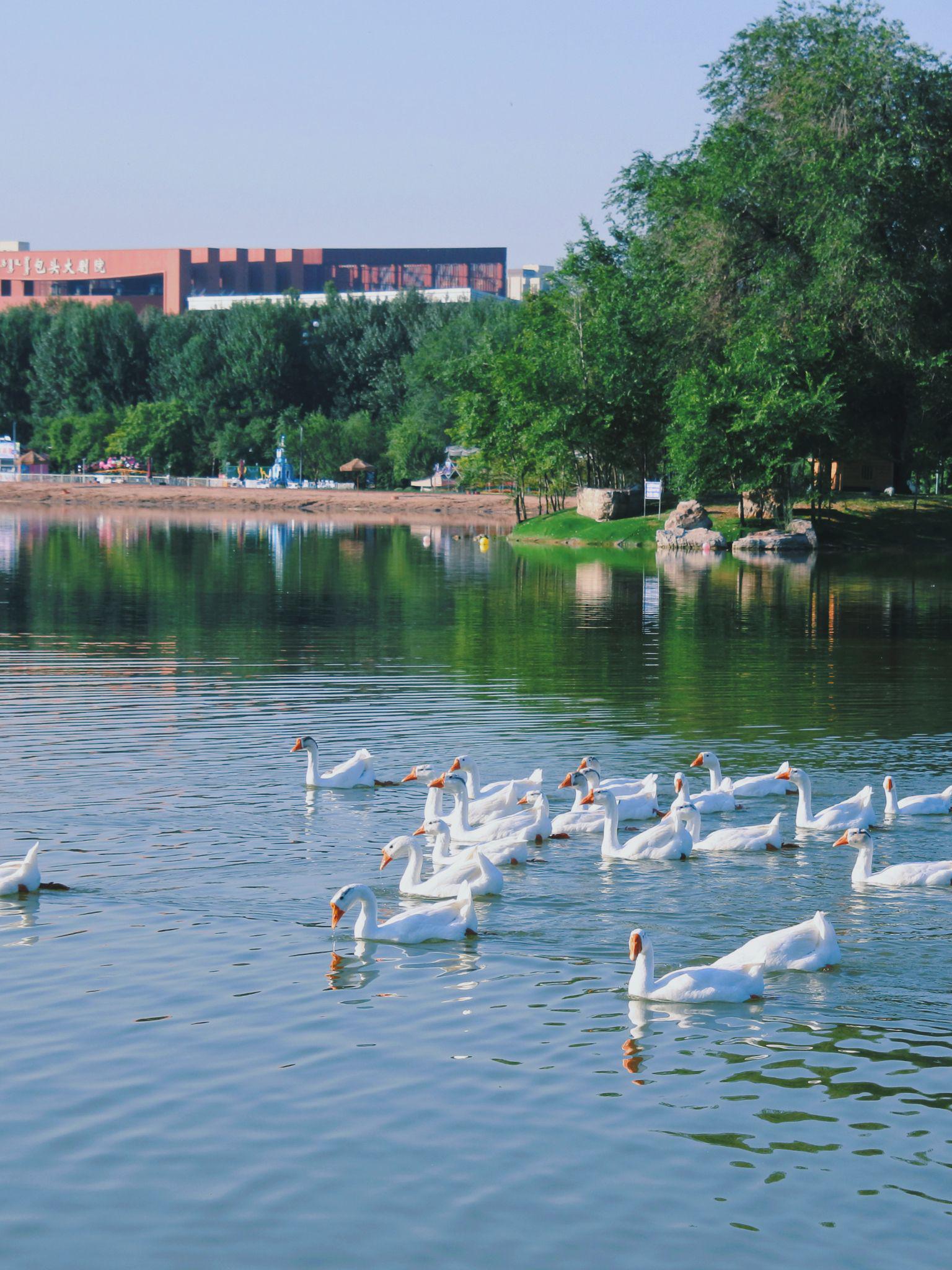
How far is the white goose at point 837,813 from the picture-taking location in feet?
57.6

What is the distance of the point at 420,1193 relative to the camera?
877 cm

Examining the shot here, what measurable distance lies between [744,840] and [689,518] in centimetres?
5671

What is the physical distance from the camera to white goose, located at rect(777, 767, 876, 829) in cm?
1755

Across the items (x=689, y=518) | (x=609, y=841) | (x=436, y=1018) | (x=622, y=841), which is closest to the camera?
(x=436, y=1018)

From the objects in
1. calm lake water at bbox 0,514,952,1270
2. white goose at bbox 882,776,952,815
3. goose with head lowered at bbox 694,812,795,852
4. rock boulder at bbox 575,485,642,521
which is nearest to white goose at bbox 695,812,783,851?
goose with head lowered at bbox 694,812,795,852

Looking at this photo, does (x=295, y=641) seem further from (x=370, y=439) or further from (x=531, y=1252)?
(x=370, y=439)

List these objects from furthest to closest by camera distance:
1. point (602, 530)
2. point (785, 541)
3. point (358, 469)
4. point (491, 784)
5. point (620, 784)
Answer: point (358, 469), point (602, 530), point (785, 541), point (491, 784), point (620, 784)

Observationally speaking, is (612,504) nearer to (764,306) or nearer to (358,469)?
(764,306)

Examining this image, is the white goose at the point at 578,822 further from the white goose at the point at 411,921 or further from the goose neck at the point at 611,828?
the white goose at the point at 411,921

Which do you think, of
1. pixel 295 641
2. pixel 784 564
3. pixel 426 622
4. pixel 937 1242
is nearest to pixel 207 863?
pixel 937 1242

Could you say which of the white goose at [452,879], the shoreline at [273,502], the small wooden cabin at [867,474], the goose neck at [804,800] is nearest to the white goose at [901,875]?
the goose neck at [804,800]

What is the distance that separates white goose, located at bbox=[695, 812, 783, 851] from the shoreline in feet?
268

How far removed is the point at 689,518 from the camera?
7238 cm

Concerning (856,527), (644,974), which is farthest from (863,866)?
(856,527)
